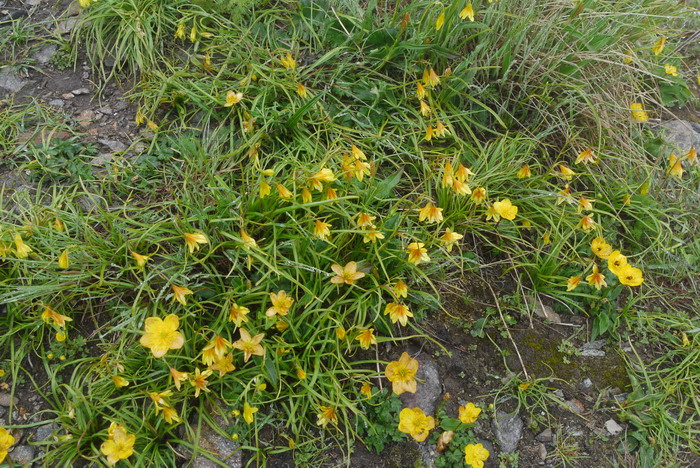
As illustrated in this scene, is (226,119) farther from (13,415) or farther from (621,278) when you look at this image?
(621,278)

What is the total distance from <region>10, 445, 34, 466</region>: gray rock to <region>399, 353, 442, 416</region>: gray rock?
54.9 inches

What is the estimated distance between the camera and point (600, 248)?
2.47 m

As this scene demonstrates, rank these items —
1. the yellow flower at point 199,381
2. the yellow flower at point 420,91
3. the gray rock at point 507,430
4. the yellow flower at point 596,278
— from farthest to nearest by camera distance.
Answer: the yellow flower at point 420,91 < the yellow flower at point 596,278 < the gray rock at point 507,430 < the yellow flower at point 199,381

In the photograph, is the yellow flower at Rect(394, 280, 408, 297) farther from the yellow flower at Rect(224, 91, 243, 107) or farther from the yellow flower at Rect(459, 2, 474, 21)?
the yellow flower at Rect(459, 2, 474, 21)

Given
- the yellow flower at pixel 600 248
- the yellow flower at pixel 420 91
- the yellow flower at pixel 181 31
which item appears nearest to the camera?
the yellow flower at pixel 600 248

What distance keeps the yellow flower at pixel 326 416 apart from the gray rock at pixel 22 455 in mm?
1051

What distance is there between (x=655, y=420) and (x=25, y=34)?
3674 mm

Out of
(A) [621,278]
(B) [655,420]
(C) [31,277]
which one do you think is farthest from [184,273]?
(B) [655,420]

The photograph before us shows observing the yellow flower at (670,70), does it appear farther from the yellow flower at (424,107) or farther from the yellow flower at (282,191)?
the yellow flower at (282,191)

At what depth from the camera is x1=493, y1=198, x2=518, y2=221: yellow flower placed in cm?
247

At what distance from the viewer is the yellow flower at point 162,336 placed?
1.91m

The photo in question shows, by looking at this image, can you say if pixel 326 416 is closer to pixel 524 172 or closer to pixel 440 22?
pixel 524 172

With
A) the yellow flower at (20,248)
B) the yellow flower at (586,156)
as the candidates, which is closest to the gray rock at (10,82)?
the yellow flower at (20,248)

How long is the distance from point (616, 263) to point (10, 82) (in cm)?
315
